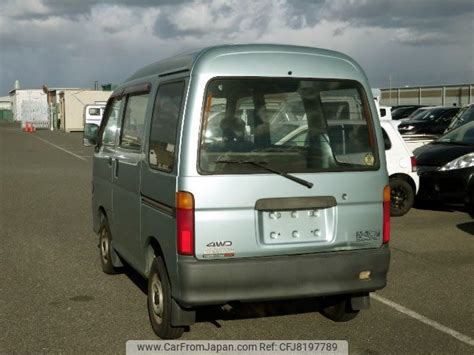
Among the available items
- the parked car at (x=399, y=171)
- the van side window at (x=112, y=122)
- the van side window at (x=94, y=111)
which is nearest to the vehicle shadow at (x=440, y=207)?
the parked car at (x=399, y=171)

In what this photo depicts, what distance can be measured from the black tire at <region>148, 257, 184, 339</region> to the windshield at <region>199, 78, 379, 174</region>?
89 centimetres

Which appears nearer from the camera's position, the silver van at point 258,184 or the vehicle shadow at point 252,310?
the silver van at point 258,184

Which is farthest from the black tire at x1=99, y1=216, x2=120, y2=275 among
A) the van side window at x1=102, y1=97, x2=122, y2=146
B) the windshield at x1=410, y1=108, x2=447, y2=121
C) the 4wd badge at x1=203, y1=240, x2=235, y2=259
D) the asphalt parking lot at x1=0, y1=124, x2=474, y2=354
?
the windshield at x1=410, y1=108, x2=447, y2=121

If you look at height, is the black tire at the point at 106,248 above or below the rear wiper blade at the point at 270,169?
below

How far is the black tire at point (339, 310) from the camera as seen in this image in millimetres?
4989

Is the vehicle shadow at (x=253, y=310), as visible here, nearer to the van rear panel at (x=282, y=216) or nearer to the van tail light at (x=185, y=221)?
the van rear panel at (x=282, y=216)

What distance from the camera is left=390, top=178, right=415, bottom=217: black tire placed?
10.2 metres

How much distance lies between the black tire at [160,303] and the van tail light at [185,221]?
425 millimetres

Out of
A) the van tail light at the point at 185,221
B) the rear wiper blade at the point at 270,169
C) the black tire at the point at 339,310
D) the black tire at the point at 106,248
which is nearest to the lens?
the van tail light at the point at 185,221

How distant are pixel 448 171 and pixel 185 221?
702 cm

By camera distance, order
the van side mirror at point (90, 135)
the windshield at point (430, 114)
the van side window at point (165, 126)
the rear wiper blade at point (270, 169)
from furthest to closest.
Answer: the windshield at point (430, 114) → the van side mirror at point (90, 135) → the van side window at point (165, 126) → the rear wiper blade at point (270, 169)

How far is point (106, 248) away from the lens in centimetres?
657

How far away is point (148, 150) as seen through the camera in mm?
4820

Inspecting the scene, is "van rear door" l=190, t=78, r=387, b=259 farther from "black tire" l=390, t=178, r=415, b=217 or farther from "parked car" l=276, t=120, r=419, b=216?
"black tire" l=390, t=178, r=415, b=217
